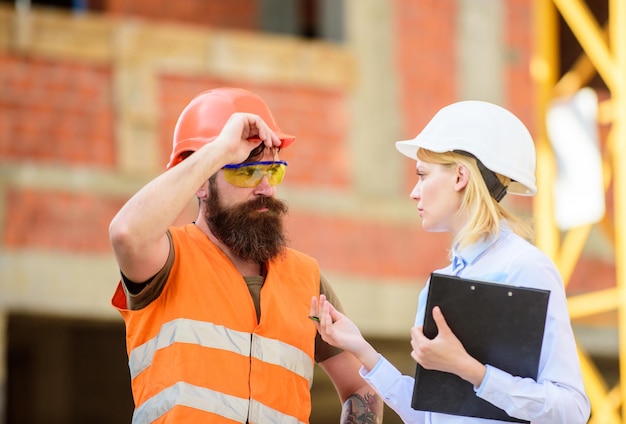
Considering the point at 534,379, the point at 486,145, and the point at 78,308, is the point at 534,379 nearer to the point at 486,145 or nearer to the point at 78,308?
the point at 486,145

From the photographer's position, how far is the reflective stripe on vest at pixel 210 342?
4.45 meters

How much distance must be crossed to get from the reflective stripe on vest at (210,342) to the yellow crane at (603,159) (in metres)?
6.42

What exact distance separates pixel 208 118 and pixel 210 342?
0.83m

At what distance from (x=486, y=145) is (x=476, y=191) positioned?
14cm

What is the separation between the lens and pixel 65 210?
32.4 ft

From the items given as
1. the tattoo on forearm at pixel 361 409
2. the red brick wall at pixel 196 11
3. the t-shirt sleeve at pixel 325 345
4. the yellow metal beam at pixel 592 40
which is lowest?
the tattoo on forearm at pixel 361 409

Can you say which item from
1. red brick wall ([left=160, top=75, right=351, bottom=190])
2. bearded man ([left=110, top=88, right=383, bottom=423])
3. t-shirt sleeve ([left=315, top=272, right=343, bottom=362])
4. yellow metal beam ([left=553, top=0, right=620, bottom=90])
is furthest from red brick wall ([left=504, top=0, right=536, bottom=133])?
bearded man ([left=110, top=88, right=383, bottom=423])

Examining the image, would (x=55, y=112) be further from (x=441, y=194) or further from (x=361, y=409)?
(x=441, y=194)

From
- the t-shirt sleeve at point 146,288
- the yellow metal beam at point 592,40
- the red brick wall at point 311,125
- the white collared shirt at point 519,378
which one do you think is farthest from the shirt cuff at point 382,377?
the yellow metal beam at point 592,40

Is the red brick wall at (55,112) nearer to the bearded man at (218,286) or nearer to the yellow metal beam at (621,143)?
the yellow metal beam at (621,143)

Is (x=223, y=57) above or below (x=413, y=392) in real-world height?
above

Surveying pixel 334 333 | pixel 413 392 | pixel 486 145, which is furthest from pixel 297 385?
pixel 486 145

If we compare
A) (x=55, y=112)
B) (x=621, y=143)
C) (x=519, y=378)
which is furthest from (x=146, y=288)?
(x=621, y=143)

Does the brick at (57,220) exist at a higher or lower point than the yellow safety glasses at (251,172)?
lower
